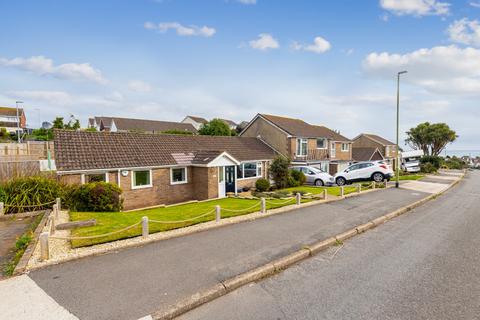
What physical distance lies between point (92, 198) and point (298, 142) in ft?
68.3

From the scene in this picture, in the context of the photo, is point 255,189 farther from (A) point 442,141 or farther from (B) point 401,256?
(A) point 442,141

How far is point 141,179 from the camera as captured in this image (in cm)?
1692

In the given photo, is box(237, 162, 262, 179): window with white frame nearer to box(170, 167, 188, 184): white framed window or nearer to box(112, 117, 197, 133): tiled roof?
box(170, 167, 188, 184): white framed window

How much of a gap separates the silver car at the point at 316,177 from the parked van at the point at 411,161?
72.6ft

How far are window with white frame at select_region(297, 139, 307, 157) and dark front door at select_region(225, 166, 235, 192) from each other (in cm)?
1022

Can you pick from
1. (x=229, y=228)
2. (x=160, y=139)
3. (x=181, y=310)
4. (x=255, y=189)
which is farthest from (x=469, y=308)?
(x=160, y=139)

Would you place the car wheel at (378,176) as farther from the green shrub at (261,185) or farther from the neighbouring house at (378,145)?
the neighbouring house at (378,145)

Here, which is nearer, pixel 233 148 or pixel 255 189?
pixel 255 189

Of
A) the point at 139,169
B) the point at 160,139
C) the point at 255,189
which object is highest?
the point at 160,139

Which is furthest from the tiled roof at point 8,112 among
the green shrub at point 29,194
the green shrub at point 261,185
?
the green shrub at point 261,185

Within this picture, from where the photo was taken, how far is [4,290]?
5402 mm

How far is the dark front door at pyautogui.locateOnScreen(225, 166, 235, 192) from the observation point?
2064 cm

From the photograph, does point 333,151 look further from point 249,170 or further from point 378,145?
point 378,145

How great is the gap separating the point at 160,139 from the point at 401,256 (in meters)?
17.7
